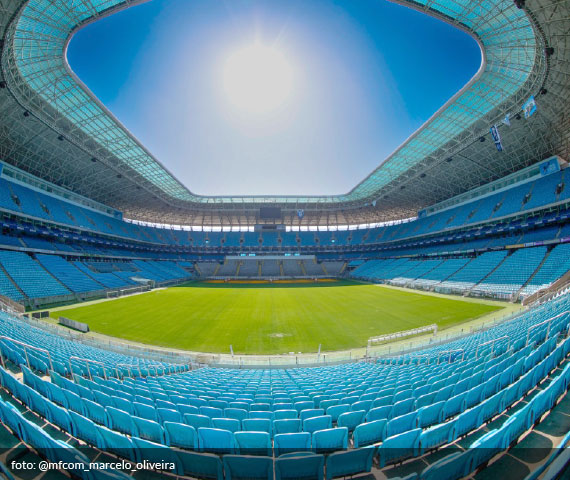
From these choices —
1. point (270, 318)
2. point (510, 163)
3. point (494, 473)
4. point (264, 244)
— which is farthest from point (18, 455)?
point (264, 244)

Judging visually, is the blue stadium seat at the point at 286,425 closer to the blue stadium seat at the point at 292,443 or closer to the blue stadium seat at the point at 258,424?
the blue stadium seat at the point at 258,424

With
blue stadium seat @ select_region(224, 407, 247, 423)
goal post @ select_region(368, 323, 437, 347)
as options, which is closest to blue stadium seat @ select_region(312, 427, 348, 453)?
blue stadium seat @ select_region(224, 407, 247, 423)

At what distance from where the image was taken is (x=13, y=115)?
26.1 meters

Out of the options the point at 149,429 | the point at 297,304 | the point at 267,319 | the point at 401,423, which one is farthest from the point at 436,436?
the point at 297,304

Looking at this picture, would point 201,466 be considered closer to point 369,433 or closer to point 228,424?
point 228,424

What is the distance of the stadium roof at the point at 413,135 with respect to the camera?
18.5 m

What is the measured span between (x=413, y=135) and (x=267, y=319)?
31.3 metres

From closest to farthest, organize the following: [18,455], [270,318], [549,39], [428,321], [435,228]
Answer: [18,455], [549,39], [428,321], [270,318], [435,228]

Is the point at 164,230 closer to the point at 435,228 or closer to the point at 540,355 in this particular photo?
the point at 435,228

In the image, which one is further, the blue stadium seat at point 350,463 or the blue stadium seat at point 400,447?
the blue stadium seat at point 400,447

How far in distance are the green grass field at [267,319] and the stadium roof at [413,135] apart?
73.0ft

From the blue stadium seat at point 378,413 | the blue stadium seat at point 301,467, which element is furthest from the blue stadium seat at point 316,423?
the blue stadium seat at point 301,467

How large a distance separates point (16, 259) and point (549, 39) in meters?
58.2

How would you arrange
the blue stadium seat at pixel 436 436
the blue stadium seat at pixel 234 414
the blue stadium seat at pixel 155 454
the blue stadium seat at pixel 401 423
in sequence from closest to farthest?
the blue stadium seat at pixel 155 454
the blue stadium seat at pixel 436 436
the blue stadium seat at pixel 401 423
the blue stadium seat at pixel 234 414
